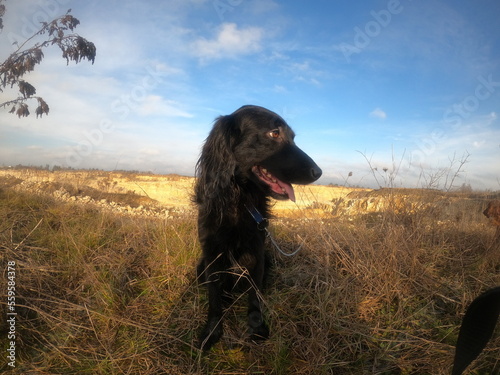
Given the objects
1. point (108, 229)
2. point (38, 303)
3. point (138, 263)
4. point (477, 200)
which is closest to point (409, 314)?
point (138, 263)

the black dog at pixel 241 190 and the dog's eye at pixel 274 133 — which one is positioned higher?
the dog's eye at pixel 274 133

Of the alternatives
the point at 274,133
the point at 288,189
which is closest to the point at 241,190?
the point at 288,189

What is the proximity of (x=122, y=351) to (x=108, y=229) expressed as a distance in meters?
1.98

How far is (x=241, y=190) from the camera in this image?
233 centimetres

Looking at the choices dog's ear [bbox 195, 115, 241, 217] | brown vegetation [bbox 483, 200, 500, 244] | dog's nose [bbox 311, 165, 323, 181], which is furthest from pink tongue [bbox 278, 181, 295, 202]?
brown vegetation [bbox 483, 200, 500, 244]

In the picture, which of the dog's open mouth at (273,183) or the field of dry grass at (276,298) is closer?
the field of dry grass at (276,298)

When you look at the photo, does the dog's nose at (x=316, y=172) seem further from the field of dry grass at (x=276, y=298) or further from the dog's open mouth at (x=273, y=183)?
the field of dry grass at (x=276, y=298)

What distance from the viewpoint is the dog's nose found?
2.25 m

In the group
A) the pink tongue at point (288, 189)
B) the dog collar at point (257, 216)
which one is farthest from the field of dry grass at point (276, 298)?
the pink tongue at point (288, 189)

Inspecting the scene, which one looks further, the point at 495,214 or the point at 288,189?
the point at 495,214

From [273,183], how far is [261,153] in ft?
0.85

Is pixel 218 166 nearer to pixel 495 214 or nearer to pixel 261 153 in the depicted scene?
pixel 261 153

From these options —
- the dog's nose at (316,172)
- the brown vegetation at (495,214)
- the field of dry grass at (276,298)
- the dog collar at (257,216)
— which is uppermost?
the dog's nose at (316,172)

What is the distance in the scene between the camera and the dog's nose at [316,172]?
2.25m
